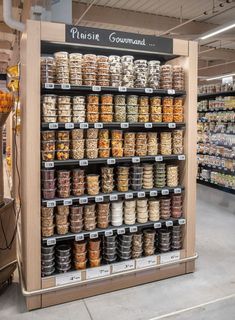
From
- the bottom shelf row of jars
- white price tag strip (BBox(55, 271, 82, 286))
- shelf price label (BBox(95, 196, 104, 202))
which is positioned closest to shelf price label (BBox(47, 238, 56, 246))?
the bottom shelf row of jars

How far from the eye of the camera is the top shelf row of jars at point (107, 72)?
2918 millimetres

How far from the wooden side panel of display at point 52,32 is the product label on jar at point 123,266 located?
2171 millimetres

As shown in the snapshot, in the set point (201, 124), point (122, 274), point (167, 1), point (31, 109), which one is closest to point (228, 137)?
point (201, 124)

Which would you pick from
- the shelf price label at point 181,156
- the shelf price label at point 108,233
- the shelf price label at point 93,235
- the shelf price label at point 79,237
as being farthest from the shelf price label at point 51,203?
the shelf price label at point 181,156

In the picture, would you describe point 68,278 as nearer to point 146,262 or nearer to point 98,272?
point 98,272

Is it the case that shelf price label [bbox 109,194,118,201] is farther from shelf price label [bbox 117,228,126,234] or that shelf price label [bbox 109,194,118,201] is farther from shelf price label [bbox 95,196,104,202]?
shelf price label [bbox 117,228,126,234]

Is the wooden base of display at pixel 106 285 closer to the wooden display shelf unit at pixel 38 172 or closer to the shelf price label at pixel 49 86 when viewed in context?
the wooden display shelf unit at pixel 38 172

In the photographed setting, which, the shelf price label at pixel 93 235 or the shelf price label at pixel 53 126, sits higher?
the shelf price label at pixel 53 126

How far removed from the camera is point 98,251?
3.20 m

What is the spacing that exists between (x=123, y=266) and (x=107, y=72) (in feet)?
6.26

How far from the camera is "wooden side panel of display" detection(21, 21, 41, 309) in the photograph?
107 inches

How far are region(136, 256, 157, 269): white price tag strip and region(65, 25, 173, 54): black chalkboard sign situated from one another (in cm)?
209

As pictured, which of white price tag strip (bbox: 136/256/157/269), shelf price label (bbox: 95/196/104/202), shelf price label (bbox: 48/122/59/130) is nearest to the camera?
shelf price label (bbox: 48/122/59/130)

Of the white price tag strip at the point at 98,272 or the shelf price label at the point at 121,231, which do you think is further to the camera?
the shelf price label at the point at 121,231
